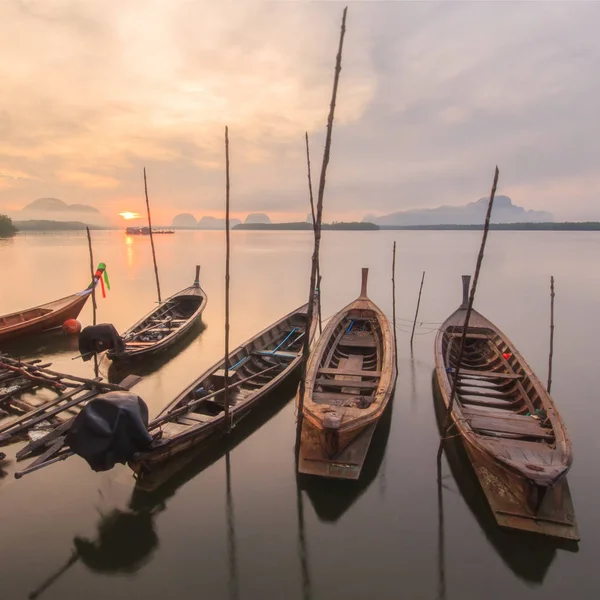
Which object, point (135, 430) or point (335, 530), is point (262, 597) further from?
point (135, 430)

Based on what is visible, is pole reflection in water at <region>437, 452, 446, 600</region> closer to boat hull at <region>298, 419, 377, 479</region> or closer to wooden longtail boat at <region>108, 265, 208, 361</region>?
boat hull at <region>298, 419, 377, 479</region>

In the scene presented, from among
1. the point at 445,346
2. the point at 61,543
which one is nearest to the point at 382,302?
the point at 445,346

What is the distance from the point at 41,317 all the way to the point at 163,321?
5495 millimetres

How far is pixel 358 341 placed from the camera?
15.7 metres

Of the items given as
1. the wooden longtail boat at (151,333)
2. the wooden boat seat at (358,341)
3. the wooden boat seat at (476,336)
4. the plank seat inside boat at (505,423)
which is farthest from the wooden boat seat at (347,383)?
the wooden longtail boat at (151,333)

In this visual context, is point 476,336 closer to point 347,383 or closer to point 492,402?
A: point 492,402

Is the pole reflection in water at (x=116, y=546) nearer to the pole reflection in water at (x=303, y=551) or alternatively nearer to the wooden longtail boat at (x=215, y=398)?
the wooden longtail boat at (x=215, y=398)

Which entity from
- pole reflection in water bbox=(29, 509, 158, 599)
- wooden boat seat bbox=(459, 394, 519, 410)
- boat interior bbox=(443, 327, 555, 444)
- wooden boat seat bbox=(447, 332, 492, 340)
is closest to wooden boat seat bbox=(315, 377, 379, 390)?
boat interior bbox=(443, 327, 555, 444)

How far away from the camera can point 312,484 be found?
9320 millimetres

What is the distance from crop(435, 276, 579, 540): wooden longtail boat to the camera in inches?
288

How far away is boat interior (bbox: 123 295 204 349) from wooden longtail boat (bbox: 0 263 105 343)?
277 centimetres

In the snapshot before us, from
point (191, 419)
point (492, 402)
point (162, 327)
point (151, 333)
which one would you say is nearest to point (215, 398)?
point (191, 419)

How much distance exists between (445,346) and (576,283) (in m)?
36.8

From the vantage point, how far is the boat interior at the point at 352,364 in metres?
10.7
